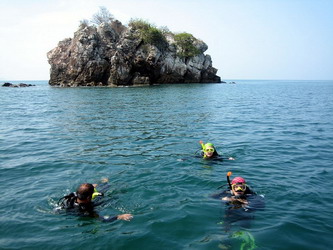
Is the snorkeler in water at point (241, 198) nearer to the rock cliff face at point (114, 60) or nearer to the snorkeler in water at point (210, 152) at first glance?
the snorkeler in water at point (210, 152)

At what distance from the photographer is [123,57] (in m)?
68.2

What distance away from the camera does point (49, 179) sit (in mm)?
10133

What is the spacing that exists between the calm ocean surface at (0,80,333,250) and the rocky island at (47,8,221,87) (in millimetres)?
50128

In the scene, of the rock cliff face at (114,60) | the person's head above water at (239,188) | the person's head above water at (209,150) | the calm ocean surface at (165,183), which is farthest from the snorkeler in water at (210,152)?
the rock cliff face at (114,60)

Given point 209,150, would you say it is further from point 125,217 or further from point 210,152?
point 125,217

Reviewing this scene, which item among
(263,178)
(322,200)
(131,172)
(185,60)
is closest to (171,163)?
(131,172)

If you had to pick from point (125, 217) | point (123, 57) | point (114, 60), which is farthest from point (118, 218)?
point (123, 57)

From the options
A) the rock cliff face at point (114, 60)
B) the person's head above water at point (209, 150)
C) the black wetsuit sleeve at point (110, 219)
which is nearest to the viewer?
the black wetsuit sleeve at point (110, 219)

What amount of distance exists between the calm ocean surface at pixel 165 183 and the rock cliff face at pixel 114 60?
50102 mm

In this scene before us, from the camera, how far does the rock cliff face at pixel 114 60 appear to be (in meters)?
67.3

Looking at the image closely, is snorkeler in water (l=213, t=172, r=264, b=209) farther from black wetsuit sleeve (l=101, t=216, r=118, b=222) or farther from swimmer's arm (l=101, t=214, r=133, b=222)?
black wetsuit sleeve (l=101, t=216, r=118, b=222)

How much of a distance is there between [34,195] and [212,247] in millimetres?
5951

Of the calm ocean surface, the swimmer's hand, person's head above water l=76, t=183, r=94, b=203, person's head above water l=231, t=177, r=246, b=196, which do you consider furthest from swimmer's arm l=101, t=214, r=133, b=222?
person's head above water l=231, t=177, r=246, b=196

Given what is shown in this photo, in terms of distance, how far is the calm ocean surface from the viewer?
6.44m
